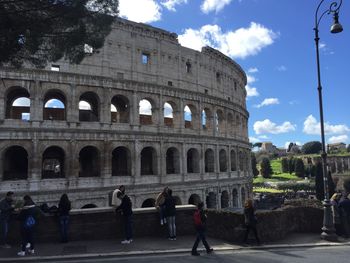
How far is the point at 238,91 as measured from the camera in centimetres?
3447

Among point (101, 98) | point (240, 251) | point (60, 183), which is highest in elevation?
Answer: point (101, 98)

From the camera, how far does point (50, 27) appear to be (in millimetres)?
10062

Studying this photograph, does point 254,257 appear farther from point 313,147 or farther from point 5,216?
point 313,147

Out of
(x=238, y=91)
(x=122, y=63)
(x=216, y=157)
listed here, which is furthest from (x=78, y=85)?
(x=238, y=91)

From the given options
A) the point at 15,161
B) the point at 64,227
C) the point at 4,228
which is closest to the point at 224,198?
the point at 15,161

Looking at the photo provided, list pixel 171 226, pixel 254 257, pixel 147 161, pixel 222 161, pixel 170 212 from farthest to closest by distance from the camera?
pixel 222 161
pixel 147 161
pixel 171 226
pixel 170 212
pixel 254 257

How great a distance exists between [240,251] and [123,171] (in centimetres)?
1522

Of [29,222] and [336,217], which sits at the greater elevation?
[29,222]

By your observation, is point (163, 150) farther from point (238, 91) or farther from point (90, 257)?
point (90, 257)

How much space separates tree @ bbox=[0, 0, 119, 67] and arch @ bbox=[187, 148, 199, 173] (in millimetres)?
16975

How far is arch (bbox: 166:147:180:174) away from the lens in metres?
25.5

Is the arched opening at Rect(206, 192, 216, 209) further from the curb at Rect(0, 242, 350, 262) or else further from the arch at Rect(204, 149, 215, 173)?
the curb at Rect(0, 242, 350, 262)

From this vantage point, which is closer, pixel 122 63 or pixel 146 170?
pixel 122 63

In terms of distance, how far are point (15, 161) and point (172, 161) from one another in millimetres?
11215
